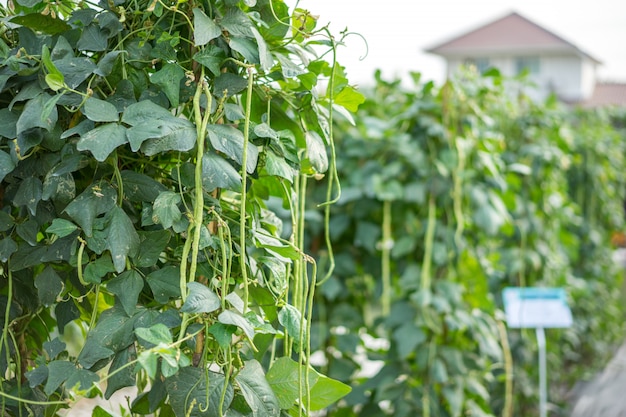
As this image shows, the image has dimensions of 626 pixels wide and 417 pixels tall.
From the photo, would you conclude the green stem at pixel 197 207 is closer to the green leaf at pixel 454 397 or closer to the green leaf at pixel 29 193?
the green leaf at pixel 29 193

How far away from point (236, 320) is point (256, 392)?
0.36 feet

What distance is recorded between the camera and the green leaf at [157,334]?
0.70 metres

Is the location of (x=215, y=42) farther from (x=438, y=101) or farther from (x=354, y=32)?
(x=438, y=101)

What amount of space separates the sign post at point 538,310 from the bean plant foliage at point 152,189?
2028mm

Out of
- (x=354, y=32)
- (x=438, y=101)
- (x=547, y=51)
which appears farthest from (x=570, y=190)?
Result: (x=547, y=51)

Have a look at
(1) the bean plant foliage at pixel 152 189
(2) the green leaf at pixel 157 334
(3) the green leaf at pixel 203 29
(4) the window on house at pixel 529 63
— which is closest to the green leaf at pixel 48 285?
(1) the bean plant foliage at pixel 152 189

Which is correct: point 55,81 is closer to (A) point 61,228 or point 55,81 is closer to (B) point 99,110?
(B) point 99,110

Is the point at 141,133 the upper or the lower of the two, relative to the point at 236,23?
lower

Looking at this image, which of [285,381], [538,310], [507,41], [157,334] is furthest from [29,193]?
[507,41]

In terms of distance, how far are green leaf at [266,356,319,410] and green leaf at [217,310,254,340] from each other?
0.39 ft

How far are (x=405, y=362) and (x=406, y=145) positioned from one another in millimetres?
644

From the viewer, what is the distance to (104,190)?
82cm

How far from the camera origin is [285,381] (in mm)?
881

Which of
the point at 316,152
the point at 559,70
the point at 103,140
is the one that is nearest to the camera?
the point at 103,140
